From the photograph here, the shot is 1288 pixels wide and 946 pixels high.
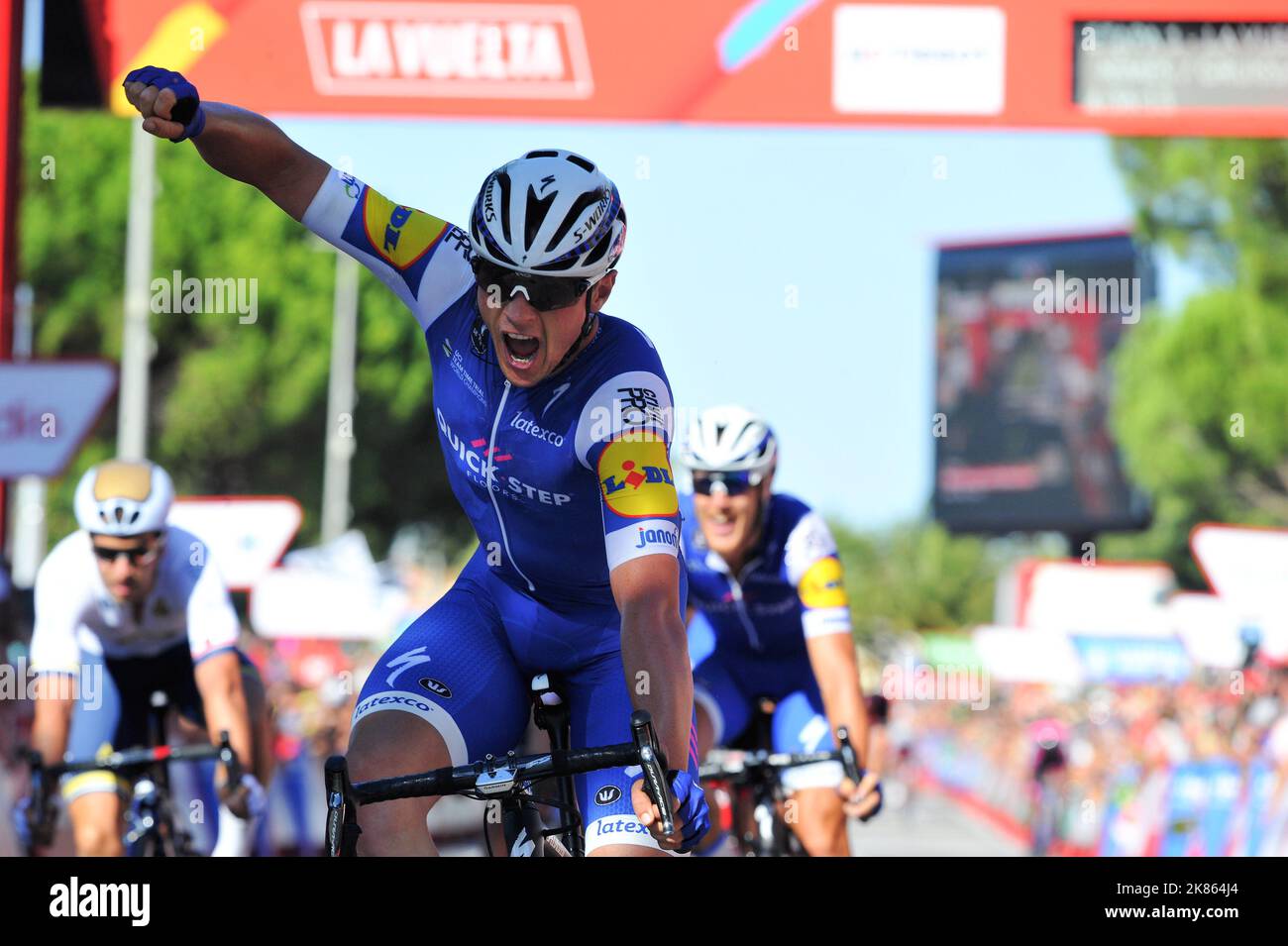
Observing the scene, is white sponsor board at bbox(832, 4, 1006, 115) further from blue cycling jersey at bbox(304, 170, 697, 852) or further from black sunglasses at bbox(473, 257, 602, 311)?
black sunglasses at bbox(473, 257, 602, 311)

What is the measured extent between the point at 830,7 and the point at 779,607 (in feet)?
11.9

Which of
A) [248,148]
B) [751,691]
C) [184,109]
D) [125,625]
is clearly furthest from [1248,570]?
[184,109]

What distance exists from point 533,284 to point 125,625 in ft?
14.1

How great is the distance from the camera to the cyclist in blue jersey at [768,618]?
7.41 metres

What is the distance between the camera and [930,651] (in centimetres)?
5191

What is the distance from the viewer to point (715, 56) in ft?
33.0

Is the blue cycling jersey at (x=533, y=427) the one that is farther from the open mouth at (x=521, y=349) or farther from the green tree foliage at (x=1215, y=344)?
the green tree foliage at (x=1215, y=344)

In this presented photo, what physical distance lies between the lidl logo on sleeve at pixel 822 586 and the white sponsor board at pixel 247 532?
17.5 ft

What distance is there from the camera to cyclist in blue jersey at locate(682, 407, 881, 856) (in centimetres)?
741

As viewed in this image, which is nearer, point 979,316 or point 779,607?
point 779,607
